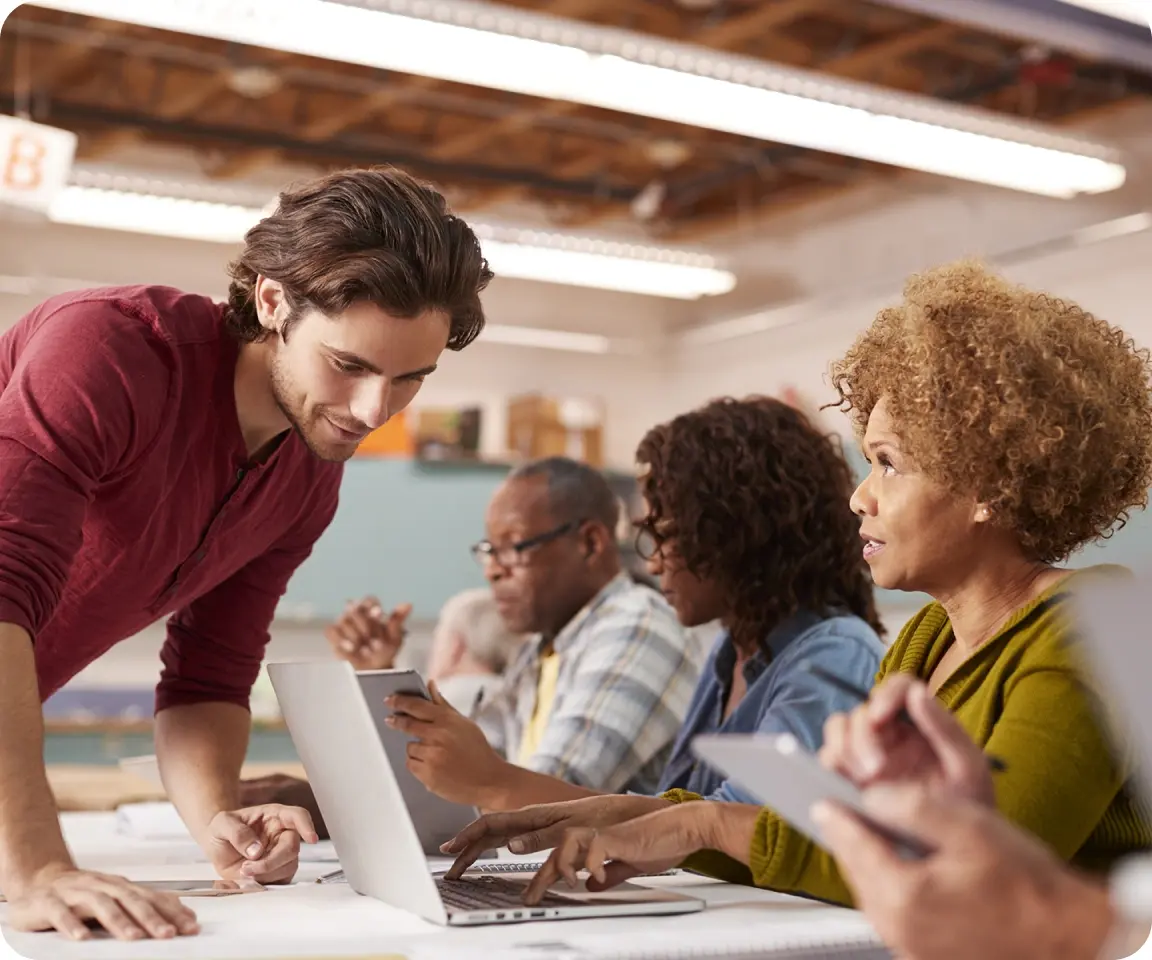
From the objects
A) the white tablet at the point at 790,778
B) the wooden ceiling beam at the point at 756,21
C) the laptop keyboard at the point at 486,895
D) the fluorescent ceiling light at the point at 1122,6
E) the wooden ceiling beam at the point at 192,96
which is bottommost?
the laptop keyboard at the point at 486,895

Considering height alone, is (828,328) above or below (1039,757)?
above

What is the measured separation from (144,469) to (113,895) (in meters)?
0.60

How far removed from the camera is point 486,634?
12.8 feet

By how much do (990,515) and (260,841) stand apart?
36.5 inches

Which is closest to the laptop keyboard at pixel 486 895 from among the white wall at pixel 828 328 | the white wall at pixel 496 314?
the white wall at pixel 828 328

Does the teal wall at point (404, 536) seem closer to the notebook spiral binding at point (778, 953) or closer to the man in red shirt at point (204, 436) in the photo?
the man in red shirt at point (204, 436)

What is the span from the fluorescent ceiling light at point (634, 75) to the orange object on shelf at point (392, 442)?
3245mm

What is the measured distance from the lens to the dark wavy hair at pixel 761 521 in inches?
87.2

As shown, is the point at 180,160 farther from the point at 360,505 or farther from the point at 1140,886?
the point at 1140,886

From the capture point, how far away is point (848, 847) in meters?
0.90

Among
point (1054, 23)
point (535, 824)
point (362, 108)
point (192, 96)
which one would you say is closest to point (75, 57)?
point (192, 96)

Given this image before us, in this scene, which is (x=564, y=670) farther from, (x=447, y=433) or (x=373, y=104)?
(x=447, y=433)

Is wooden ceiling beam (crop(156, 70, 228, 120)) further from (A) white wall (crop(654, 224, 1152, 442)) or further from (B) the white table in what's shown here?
(B) the white table

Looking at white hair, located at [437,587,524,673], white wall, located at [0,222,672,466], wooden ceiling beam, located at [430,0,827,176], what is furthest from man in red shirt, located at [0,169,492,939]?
white wall, located at [0,222,672,466]
